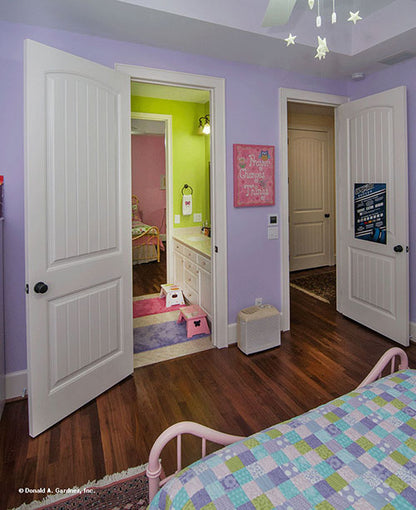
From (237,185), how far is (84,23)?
5.16 ft

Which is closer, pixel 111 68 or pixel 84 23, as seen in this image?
pixel 84 23

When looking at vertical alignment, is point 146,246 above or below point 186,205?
below

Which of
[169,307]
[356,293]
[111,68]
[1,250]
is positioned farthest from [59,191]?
[356,293]

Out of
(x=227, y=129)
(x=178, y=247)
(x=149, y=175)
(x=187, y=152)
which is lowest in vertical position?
(x=178, y=247)

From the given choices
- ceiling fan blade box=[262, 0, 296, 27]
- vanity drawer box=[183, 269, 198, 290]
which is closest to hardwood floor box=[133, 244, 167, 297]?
vanity drawer box=[183, 269, 198, 290]

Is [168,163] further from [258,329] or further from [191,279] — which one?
[258,329]

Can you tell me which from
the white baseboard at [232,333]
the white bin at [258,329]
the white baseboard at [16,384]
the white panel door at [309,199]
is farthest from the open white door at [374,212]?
the white baseboard at [16,384]

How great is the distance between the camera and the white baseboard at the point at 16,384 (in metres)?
2.25

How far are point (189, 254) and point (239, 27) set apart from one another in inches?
88.3

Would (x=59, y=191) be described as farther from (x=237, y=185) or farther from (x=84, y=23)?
(x=237, y=185)

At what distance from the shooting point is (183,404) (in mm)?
2195

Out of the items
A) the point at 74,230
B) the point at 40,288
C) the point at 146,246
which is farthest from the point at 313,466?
the point at 146,246

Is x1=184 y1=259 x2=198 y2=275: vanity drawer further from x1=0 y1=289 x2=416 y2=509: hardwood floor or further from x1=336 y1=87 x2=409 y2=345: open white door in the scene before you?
x1=336 y1=87 x2=409 y2=345: open white door

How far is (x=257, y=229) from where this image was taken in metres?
3.08
